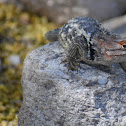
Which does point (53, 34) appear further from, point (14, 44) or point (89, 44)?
point (14, 44)

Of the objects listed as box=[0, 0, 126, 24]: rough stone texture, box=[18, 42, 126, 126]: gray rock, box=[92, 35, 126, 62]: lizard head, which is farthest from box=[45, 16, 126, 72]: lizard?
box=[0, 0, 126, 24]: rough stone texture

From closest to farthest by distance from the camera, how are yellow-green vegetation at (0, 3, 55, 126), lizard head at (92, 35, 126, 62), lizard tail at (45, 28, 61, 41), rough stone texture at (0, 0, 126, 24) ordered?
lizard head at (92, 35, 126, 62), lizard tail at (45, 28, 61, 41), yellow-green vegetation at (0, 3, 55, 126), rough stone texture at (0, 0, 126, 24)

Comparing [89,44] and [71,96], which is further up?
[89,44]

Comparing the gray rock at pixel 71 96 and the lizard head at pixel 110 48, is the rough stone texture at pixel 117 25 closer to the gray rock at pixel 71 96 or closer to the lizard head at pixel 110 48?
the lizard head at pixel 110 48

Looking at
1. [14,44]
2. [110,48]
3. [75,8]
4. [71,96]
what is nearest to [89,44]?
[110,48]

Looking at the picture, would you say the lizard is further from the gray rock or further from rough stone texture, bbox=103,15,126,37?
rough stone texture, bbox=103,15,126,37

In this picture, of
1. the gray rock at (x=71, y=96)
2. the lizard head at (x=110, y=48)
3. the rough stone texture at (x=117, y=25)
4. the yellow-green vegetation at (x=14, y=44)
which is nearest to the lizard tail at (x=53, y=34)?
the gray rock at (x=71, y=96)
